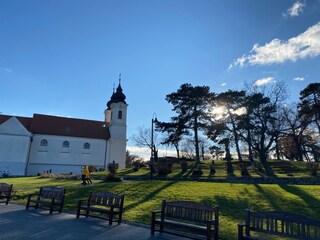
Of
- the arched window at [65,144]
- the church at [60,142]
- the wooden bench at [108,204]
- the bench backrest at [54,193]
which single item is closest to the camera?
the wooden bench at [108,204]

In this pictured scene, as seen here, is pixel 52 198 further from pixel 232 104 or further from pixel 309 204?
pixel 232 104

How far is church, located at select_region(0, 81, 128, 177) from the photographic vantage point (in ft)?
127

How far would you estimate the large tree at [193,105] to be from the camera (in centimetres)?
3400

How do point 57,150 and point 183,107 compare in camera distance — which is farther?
point 57,150

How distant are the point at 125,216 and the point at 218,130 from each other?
1980 cm

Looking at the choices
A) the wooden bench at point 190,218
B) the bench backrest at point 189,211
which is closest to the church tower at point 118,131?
the wooden bench at point 190,218

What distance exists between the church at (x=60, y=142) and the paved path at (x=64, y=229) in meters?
33.8

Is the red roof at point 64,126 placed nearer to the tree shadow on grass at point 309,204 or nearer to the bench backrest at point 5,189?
the bench backrest at point 5,189

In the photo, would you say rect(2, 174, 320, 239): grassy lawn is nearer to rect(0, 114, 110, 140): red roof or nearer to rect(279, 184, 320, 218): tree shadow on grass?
Answer: rect(279, 184, 320, 218): tree shadow on grass

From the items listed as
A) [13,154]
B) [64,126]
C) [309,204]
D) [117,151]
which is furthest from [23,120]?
[309,204]

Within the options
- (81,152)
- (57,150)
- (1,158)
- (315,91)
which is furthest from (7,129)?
(315,91)

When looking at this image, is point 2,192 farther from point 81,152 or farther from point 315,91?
point 315,91

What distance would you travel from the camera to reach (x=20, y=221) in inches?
308

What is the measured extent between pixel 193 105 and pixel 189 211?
2883 centimetres
